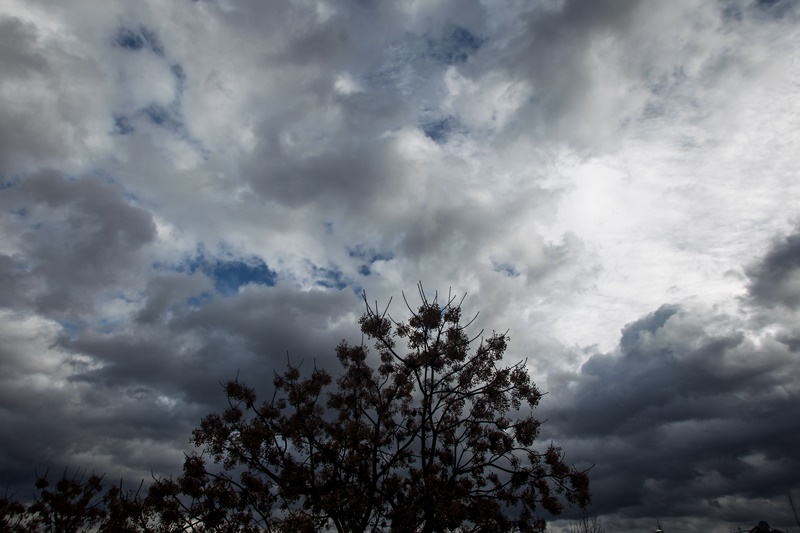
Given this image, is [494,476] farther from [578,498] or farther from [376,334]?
[376,334]

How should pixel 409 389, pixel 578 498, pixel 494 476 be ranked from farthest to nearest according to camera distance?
pixel 409 389 → pixel 494 476 → pixel 578 498

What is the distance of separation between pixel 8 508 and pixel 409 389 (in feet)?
87.9

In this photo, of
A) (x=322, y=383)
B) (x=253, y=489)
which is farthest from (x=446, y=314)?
(x=253, y=489)

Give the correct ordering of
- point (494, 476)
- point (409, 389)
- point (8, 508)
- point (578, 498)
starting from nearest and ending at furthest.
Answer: point (578, 498)
point (494, 476)
point (409, 389)
point (8, 508)

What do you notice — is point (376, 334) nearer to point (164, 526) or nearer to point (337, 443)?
point (337, 443)

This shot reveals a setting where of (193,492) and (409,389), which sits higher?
(409,389)

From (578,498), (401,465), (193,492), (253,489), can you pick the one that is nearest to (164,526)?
(193,492)

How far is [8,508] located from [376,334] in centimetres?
2624

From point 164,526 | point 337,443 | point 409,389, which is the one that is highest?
point 409,389

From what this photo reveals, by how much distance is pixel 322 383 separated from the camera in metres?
24.4

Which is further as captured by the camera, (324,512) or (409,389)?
(409,389)

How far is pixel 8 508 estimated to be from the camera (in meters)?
32.0

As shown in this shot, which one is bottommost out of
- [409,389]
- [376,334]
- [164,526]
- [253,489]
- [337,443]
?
[164,526]

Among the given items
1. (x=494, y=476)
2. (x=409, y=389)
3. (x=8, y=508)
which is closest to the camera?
(x=494, y=476)
